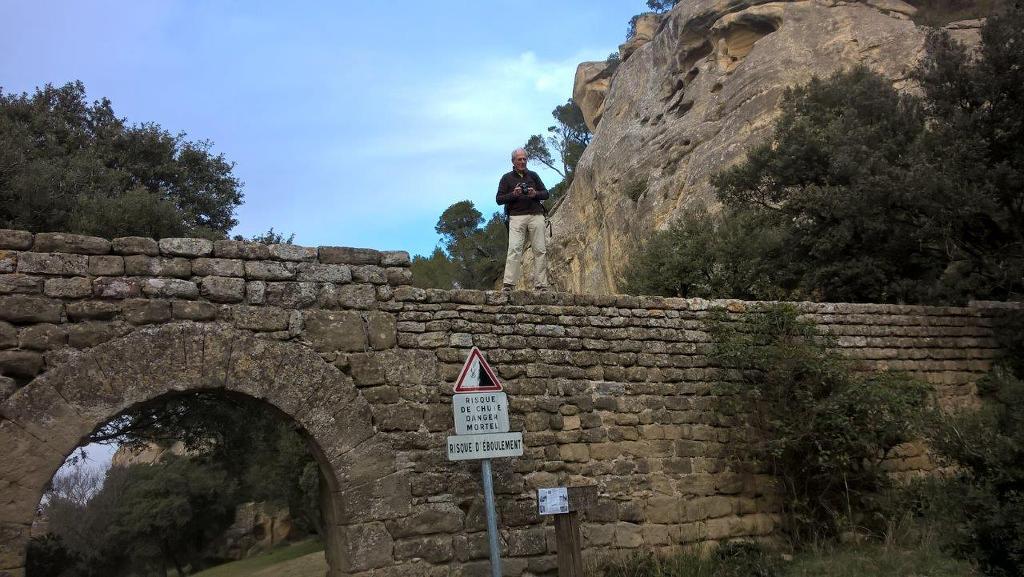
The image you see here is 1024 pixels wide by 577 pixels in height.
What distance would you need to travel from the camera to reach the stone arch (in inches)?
196

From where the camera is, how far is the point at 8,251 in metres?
5.34

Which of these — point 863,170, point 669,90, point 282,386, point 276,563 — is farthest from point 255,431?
point 669,90

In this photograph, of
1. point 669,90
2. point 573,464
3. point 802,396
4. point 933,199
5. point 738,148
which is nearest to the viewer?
point 573,464

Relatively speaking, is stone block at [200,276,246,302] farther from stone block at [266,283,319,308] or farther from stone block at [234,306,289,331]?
stone block at [266,283,319,308]

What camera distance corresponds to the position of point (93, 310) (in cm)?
544

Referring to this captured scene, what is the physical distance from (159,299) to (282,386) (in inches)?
44.6

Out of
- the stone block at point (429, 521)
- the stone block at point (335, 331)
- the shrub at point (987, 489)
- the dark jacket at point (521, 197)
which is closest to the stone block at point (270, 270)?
the stone block at point (335, 331)

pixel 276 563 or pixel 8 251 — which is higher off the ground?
pixel 8 251

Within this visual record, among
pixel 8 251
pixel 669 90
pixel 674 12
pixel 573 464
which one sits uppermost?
pixel 674 12

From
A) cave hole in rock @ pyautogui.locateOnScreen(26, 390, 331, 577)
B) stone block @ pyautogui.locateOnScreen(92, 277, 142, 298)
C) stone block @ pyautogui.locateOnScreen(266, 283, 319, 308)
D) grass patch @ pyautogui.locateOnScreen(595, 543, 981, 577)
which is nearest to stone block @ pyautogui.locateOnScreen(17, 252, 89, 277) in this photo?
stone block @ pyautogui.locateOnScreen(92, 277, 142, 298)

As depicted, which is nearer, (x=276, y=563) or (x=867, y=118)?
(x=867, y=118)

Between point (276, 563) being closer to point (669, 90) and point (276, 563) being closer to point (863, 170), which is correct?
point (863, 170)

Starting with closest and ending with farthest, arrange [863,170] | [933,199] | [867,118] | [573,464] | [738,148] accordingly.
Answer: [573,464]
[933,199]
[863,170]
[867,118]
[738,148]

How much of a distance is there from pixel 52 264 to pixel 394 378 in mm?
2695
